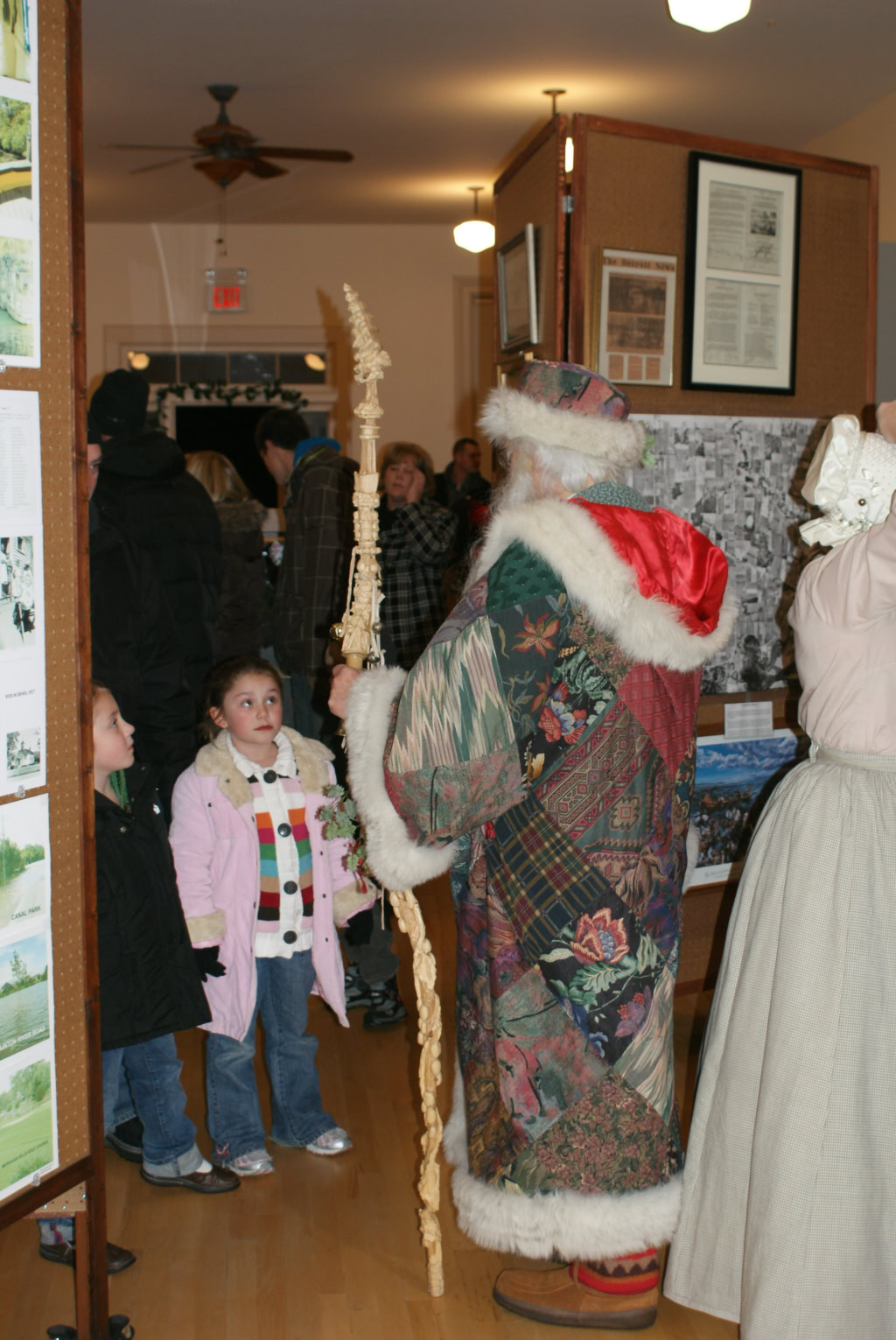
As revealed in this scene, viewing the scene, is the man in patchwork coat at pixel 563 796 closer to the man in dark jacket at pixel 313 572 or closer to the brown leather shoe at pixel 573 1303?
the brown leather shoe at pixel 573 1303

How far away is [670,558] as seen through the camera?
6.49 feet

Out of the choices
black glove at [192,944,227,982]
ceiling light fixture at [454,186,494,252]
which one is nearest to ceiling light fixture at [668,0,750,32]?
ceiling light fixture at [454,186,494,252]

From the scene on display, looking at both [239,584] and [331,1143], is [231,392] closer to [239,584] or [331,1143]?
[239,584]

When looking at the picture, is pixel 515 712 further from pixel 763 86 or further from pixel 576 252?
pixel 763 86

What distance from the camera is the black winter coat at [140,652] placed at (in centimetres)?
266

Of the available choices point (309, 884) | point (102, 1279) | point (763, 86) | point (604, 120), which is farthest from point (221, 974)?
point (763, 86)

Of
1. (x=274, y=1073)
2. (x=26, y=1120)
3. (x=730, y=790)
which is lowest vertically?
(x=274, y=1073)

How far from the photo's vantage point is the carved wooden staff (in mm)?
2047

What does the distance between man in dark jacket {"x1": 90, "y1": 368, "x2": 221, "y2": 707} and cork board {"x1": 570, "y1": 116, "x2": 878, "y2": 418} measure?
1.12 meters

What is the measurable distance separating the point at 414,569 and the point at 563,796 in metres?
2.16

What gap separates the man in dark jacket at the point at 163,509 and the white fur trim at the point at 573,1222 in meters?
1.56

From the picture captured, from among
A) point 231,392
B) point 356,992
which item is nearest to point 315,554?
point 356,992

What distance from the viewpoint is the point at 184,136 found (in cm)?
671

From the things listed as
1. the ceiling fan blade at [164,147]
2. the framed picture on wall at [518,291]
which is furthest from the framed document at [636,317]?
the ceiling fan blade at [164,147]
